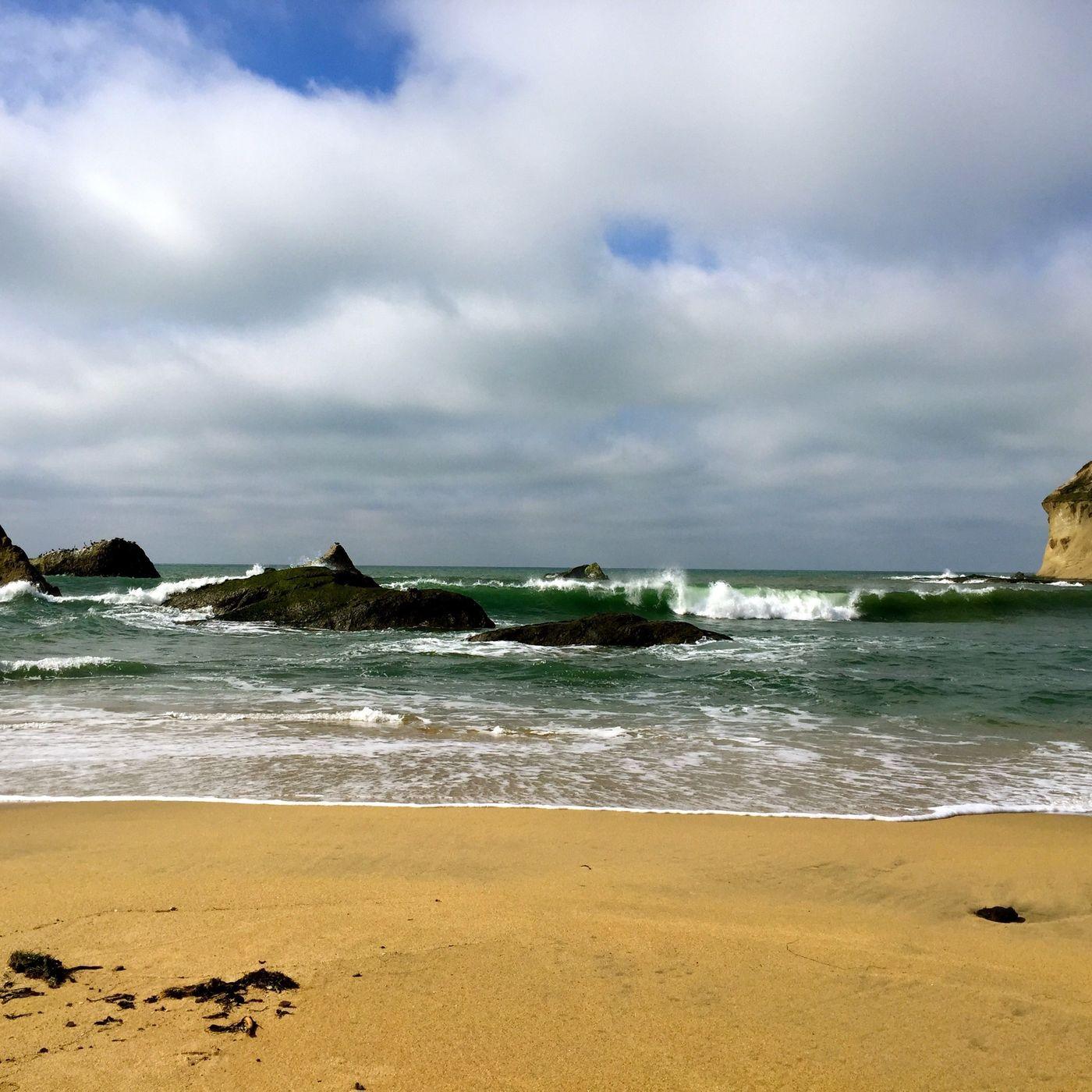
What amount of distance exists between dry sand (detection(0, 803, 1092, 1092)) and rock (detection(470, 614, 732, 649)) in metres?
12.6

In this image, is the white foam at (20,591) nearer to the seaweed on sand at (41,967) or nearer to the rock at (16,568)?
the rock at (16,568)

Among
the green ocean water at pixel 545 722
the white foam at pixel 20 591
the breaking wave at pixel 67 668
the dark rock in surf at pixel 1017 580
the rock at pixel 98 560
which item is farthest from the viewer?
the rock at pixel 98 560

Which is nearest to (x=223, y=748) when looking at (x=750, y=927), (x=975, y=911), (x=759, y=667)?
(x=750, y=927)

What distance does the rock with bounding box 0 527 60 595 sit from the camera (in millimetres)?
28481

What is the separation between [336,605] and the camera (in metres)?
22.2

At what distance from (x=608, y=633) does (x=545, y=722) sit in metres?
8.94

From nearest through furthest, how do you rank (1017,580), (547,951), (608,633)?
(547,951)
(608,633)
(1017,580)

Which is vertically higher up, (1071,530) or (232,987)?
(1071,530)

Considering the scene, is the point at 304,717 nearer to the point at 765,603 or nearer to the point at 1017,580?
the point at 765,603

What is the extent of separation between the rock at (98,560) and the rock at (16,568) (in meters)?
33.5

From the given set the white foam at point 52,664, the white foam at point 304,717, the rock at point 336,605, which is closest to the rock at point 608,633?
the rock at point 336,605

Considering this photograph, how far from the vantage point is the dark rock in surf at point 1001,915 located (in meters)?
3.77

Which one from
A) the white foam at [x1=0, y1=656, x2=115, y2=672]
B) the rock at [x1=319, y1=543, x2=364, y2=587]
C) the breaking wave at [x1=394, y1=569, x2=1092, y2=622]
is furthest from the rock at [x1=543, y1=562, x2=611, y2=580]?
the white foam at [x1=0, y1=656, x2=115, y2=672]

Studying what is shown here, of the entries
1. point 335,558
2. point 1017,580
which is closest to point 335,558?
point 335,558
